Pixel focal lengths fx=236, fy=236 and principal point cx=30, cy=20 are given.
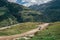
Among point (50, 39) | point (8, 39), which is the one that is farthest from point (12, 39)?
point (50, 39)

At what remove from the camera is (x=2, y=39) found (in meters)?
97.4

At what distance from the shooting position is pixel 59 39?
78.6 m

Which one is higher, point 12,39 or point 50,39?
point 12,39

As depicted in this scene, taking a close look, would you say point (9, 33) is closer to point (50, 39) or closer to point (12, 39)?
point (12, 39)

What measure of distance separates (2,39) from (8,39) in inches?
106

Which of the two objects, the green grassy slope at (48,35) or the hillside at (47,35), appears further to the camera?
the hillside at (47,35)

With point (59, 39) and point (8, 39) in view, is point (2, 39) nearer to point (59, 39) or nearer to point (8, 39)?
point (8, 39)

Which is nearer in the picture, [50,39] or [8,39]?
[50,39]

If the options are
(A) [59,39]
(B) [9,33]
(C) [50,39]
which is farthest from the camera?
(B) [9,33]

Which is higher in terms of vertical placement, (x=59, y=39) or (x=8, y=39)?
(x=8, y=39)

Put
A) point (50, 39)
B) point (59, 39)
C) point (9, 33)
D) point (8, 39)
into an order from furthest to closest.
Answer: point (9, 33) < point (8, 39) < point (59, 39) < point (50, 39)

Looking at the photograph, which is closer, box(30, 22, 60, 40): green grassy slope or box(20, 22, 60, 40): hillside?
box(30, 22, 60, 40): green grassy slope

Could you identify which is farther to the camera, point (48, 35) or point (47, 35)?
point (48, 35)

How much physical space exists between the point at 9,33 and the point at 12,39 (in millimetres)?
19827
